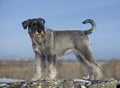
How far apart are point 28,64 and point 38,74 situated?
1363 cm

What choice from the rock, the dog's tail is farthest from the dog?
the rock

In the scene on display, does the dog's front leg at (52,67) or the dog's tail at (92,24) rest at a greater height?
the dog's tail at (92,24)

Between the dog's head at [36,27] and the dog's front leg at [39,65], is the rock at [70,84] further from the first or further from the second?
the dog's head at [36,27]

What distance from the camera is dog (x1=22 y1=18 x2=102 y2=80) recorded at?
12.0m

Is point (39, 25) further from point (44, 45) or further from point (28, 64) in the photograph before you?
point (28, 64)

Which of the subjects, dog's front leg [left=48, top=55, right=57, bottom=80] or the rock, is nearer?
the rock

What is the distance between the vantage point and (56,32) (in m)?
13.2

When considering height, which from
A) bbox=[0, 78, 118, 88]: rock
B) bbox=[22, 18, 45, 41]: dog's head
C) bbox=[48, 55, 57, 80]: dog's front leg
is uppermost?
bbox=[22, 18, 45, 41]: dog's head

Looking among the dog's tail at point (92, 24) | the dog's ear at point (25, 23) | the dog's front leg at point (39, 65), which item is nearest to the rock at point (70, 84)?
the dog's front leg at point (39, 65)

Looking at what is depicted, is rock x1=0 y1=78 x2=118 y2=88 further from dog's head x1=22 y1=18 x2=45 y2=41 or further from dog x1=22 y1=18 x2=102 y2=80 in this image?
dog's head x1=22 y1=18 x2=45 y2=41

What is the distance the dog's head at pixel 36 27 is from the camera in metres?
11.7

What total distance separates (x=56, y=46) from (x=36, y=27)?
55.3 inches

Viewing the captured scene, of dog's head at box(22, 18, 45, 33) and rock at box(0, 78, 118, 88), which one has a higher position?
dog's head at box(22, 18, 45, 33)

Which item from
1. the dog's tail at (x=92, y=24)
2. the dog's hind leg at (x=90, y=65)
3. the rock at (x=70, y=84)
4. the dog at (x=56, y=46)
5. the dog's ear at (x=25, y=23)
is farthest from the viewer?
the dog's tail at (x=92, y=24)
